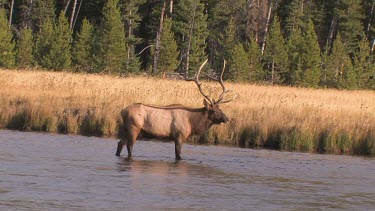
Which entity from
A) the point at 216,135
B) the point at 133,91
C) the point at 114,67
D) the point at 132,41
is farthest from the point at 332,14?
the point at 216,135

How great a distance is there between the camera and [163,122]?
1528 cm

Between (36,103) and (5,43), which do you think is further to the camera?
(5,43)

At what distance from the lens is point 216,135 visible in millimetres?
19250

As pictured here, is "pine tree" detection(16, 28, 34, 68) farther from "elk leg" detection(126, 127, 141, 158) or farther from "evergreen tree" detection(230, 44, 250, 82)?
"elk leg" detection(126, 127, 141, 158)

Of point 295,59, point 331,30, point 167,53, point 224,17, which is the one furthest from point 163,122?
point 331,30

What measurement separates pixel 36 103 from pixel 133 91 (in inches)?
220

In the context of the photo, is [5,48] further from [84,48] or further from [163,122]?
[163,122]

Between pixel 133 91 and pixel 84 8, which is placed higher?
pixel 84 8

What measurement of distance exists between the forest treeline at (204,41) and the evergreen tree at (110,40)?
0.06m

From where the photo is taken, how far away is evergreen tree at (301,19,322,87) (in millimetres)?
48406

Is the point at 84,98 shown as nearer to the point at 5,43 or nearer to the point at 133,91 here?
the point at 133,91

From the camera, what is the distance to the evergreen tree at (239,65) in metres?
47.5

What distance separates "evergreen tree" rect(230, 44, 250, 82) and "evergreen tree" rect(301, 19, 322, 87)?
3745 mm

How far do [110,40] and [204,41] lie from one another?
1142cm
